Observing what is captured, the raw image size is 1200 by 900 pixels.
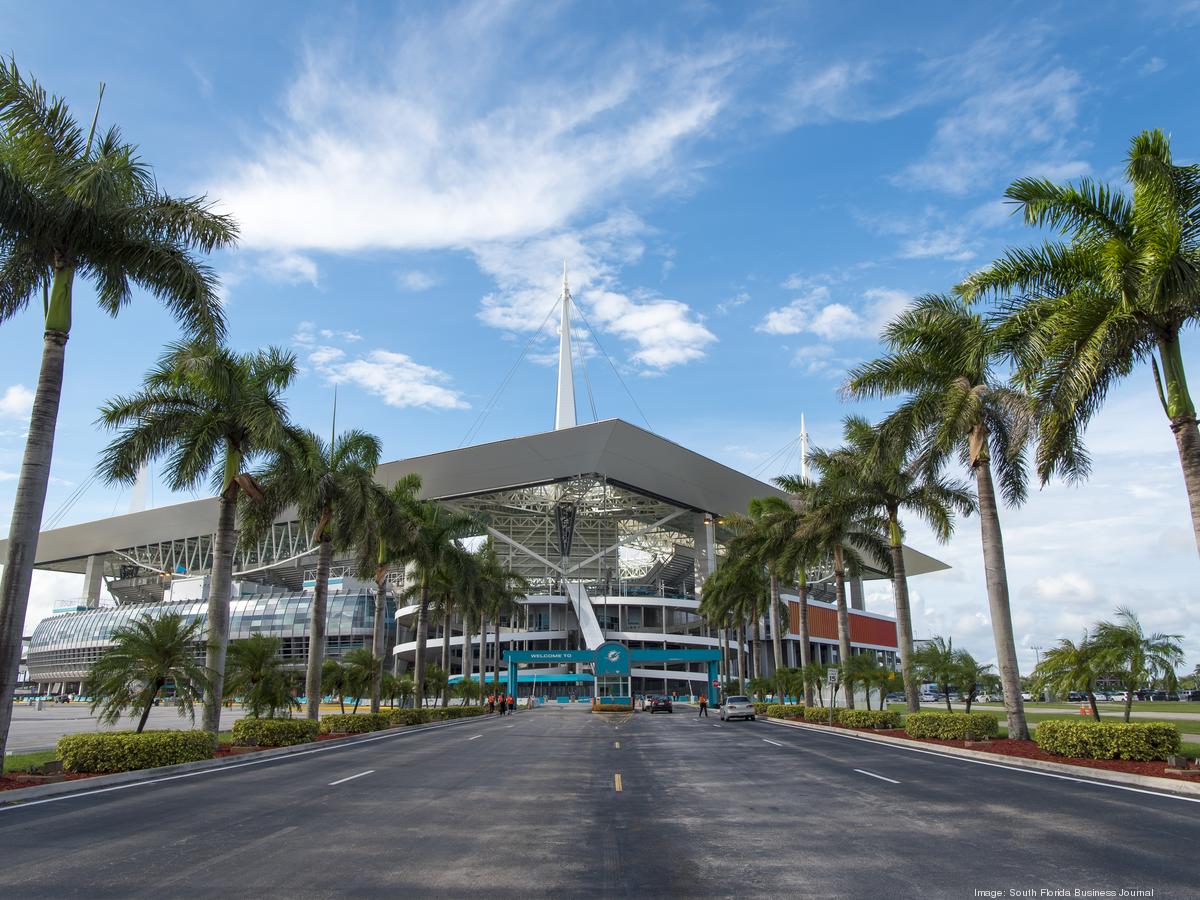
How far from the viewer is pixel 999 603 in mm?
21359

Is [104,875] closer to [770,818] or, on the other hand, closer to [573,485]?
[770,818]

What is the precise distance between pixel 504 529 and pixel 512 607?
28954mm

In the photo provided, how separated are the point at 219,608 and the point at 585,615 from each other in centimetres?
6803

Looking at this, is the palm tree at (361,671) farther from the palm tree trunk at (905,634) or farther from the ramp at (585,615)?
the ramp at (585,615)

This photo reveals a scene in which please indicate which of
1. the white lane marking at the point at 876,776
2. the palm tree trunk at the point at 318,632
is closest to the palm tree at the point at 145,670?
the palm tree trunk at the point at 318,632

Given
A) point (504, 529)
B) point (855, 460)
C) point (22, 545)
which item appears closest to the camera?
point (22, 545)

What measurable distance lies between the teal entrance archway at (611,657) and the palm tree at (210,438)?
42.1m

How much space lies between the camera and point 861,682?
3672 cm

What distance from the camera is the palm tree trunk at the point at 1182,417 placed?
47.1 feet

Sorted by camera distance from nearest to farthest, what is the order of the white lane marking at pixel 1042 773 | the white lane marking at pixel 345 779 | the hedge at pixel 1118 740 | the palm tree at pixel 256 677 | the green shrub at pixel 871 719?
the white lane marking at pixel 1042 773, the white lane marking at pixel 345 779, the hedge at pixel 1118 740, the palm tree at pixel 256 677, the green shrub at pixel 871 719

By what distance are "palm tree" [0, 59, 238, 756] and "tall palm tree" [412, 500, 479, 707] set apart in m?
23.8

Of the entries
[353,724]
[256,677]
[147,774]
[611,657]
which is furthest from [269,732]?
[611,657]

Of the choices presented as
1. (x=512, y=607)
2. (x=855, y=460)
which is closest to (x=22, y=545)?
(x=855, y=460)

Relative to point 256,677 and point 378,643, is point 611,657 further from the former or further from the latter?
point 256,677
